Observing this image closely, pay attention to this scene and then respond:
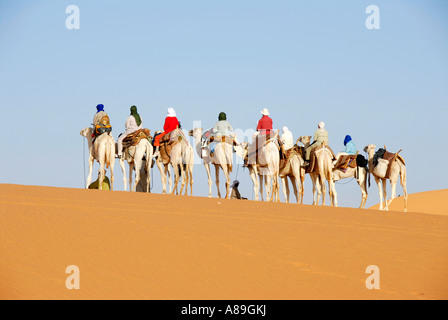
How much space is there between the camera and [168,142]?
2597 centimetres

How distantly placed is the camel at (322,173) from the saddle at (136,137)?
603cm

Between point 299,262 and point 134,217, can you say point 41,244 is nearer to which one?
point 134,217

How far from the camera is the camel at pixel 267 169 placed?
26.4 m

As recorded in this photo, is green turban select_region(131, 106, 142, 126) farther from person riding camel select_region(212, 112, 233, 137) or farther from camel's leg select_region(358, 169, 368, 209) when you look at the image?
camel's leg select_region(358, 169, 368, 209)

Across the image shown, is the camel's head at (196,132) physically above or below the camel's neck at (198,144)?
above

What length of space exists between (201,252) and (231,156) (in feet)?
36.0

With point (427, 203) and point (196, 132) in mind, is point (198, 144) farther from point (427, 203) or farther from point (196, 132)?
point (427, 203)

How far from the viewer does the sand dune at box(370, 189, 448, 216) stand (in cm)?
5050

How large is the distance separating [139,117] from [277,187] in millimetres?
5430

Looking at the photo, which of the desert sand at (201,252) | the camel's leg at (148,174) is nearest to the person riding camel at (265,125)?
the camel's leg at (148,174)

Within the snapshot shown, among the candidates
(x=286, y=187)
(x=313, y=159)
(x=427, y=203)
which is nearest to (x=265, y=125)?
(x=313, y=159)

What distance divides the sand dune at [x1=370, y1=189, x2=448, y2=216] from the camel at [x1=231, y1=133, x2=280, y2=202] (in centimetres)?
2402

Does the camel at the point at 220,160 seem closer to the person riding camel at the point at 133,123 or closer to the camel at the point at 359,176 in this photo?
the person riding camel at the point at 133,123
